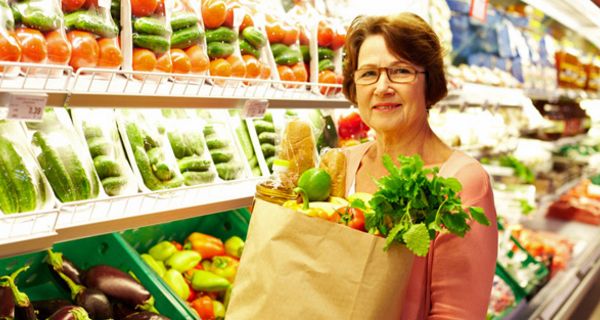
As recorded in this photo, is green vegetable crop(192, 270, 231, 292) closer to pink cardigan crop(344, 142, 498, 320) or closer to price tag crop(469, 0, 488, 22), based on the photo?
pink cardigan crop(344, 142, 498, 320)

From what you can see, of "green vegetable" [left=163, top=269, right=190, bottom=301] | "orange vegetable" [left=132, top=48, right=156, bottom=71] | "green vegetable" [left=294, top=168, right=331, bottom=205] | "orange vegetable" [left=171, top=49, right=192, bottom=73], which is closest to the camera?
"green vegetable" [left=294, top=168, right=331, bottom=205]

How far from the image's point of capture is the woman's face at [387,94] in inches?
68.7

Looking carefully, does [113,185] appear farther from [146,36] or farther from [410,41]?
[410,41]

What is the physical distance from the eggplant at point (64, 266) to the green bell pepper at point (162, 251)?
519mm

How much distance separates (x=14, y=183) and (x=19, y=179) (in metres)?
0.02

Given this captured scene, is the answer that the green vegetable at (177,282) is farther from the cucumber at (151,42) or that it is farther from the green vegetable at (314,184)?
the green vegetable at (314,184)

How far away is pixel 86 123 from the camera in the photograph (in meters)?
2.10

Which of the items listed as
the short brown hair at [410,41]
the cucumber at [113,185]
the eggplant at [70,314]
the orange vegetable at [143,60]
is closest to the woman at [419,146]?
the short brown hair at [410,41]

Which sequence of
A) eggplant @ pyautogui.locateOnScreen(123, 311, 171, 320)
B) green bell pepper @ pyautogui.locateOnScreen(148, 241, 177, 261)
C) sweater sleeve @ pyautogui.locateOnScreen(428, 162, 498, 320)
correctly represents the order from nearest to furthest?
sweater sleeve @ pyautogui.locateOnScreen(428, 162, 498, 320) → eggplant @ pyautogui.locateOnScreen(123, 311, 171, 320) → green bell pepper @ pyautogui.locateOnScreen(148, 241, 177, 261)

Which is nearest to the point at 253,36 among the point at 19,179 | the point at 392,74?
the point at 392,74

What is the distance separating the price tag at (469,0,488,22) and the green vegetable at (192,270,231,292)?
2.40 metres

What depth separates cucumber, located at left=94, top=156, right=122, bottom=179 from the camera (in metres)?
2.03

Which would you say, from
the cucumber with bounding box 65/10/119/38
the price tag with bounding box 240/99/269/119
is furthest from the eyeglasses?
the cucumber with bounding box 65/10/119/38

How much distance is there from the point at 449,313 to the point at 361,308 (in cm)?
41
